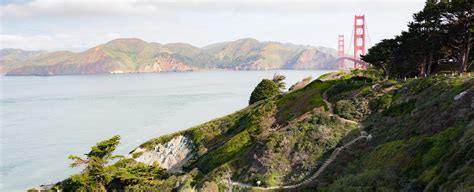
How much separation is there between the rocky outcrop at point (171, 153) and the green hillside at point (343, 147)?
495mm

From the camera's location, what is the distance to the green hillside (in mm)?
19047

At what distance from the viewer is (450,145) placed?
19016 mm

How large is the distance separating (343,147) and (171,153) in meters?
24.7

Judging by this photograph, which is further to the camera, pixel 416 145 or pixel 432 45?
pixel 432 45

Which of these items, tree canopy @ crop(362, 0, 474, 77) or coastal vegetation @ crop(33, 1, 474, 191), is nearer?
coastal vegetation @ crop(33, 1, 474, 191)

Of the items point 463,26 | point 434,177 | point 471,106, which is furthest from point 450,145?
point 463,26

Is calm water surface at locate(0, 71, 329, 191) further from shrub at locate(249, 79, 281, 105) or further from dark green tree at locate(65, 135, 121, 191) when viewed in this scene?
shrub at locate(249, 79, 281, 105)

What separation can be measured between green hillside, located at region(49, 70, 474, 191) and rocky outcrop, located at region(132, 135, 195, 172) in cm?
50

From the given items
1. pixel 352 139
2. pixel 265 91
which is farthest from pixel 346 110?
pixel 265 91

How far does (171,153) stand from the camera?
159 ft

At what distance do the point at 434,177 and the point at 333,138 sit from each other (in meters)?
14.3

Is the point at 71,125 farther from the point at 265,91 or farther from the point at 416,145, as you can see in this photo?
the point at 416,145

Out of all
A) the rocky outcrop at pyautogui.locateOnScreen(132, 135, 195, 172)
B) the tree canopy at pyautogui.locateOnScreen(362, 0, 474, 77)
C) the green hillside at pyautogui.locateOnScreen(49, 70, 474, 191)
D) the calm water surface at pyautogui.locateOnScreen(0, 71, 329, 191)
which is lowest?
the calm water surface at pyautogui.locateOnScreen(0, 71, 329, 191)

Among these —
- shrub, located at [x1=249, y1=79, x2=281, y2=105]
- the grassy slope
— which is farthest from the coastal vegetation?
shrub, located at [x1=249, y1=79, x2=281, y2=105]
